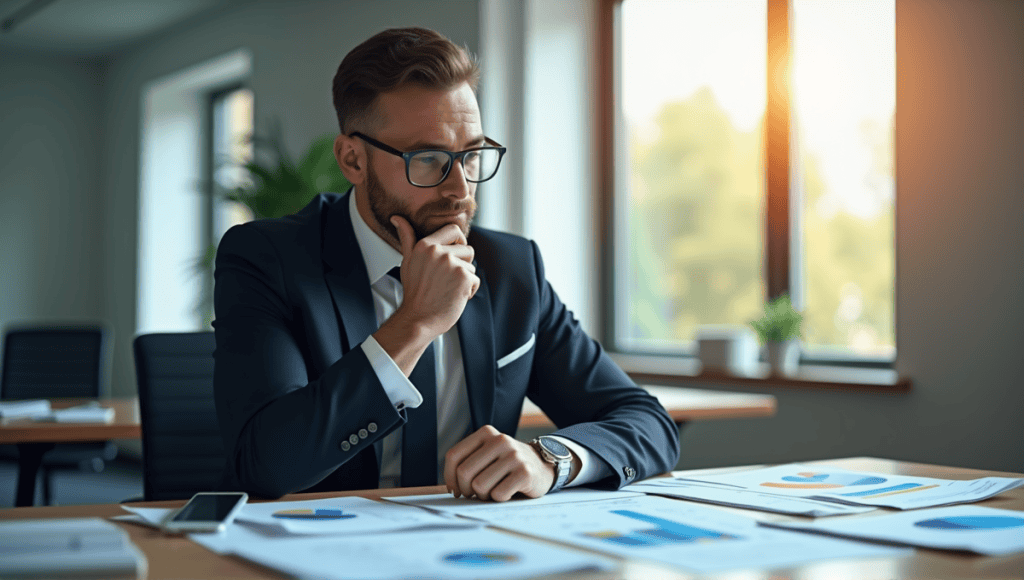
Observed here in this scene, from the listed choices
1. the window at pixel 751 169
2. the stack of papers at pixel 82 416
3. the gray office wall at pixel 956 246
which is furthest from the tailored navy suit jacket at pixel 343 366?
the window at pixel 751 169

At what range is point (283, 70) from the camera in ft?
18.9

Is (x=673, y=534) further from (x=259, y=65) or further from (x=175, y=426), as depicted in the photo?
(x=259, y=65)

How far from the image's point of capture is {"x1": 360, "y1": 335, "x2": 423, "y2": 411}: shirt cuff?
1267 millimetres

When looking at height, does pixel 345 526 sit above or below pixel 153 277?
below

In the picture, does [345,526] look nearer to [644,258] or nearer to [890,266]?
[890,266]

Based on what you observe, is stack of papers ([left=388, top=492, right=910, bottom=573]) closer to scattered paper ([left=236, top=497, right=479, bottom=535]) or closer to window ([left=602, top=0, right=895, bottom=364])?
scattered paper ([left=236, top=497, right=479, bottom=535])

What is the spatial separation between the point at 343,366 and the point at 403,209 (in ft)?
1.26

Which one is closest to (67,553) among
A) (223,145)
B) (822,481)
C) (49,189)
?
(822,481)

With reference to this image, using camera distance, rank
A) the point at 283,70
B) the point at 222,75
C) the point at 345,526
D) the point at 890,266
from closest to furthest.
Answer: the point at 345,526
the point at 890,266
the point at 283,70
the point at 222,75

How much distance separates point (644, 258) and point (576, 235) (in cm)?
34

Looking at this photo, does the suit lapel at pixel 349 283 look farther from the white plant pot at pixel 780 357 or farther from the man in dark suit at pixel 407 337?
the white plant pot at pixel 780 357

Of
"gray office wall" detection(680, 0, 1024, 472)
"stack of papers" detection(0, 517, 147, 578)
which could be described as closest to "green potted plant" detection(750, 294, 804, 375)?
"gray office wall" detection(680, 0, 1024, 472)

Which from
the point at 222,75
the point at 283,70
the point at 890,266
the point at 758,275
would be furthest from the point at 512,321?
the point at 222,75

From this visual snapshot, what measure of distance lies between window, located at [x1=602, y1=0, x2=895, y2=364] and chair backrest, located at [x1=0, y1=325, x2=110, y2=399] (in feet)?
7.74
